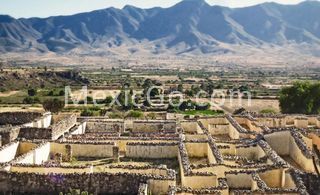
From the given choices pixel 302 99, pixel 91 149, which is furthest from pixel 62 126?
pixel 302 99

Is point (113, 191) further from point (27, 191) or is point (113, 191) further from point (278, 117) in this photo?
point (278, 117)

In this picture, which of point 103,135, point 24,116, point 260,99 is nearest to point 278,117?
point 103,135

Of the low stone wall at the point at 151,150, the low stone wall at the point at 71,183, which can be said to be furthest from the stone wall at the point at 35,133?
the low stone wall at the point at 71,183

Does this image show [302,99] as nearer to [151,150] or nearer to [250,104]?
[250,104]

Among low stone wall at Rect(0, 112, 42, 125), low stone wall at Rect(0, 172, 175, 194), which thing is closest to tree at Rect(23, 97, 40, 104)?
low stone wall at Rect(0, 112, 42, 125)

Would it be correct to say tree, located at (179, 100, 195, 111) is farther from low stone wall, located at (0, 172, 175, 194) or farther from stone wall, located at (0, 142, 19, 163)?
low stone wall, located at (0, 172, 175, 194)

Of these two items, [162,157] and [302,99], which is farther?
[302,99]
